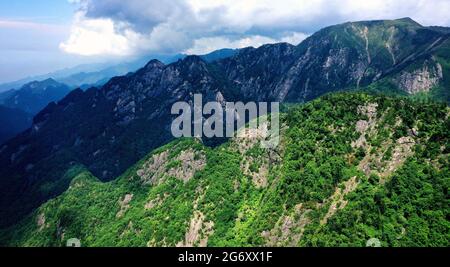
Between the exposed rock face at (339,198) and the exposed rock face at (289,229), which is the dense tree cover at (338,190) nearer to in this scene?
the exposed rock face at (289,229)

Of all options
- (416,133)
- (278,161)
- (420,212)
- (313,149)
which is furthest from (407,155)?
(278,161)

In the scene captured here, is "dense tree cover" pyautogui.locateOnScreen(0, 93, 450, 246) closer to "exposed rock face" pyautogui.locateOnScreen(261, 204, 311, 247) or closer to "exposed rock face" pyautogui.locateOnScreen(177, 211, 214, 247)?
"exposed rock face" pyautogui.locateOnScreen(261, 204, 311, 247)

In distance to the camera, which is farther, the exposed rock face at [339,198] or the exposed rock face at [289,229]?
the exposed rock face at [289,229]

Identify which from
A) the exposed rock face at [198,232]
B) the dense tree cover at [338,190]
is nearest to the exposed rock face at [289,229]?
the dense tree cover at [338,190]

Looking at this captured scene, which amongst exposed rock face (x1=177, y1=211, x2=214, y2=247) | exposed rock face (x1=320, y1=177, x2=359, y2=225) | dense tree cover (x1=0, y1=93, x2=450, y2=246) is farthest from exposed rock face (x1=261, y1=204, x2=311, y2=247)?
exposed rock face (x1=177, y1=211, x2=214, y2=247)

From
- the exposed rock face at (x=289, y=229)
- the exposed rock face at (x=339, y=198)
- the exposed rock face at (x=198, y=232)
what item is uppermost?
the exposed rock face at (x=339, y=198)

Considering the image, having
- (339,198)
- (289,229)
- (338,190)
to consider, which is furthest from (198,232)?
(339,198)

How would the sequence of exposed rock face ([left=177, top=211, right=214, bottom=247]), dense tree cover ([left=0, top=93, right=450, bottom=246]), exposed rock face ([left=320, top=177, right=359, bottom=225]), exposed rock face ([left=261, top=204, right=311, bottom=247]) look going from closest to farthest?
dense tree cover ([left=0, top=93, right=450, bottom=246]), exposed rock face ([left=320, top=177, right=359, bottom=225]), exposed rock face ([left=261, top=204, right=311, bottom=247]), exposed rock face ([left=177, top=211, right=214, bottom=247])

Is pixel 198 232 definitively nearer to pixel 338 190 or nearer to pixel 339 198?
pixel 338 190

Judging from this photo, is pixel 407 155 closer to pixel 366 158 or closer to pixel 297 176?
pixel 366 158

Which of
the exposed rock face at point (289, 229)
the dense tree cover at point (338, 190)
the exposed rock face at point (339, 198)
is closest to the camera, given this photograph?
the dense tree cover at point (338, 190)
